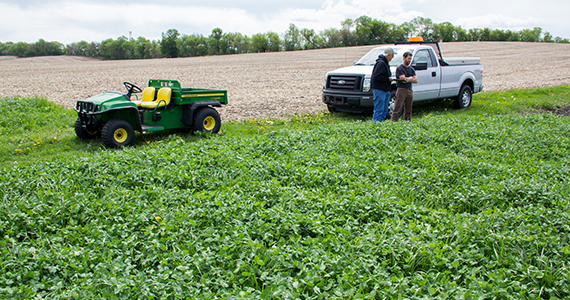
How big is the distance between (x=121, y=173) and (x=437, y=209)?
463 cm

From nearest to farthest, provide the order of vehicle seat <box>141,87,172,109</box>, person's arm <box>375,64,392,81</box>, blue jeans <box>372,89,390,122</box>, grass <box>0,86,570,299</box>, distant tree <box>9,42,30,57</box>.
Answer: grass <box>0,86,570,299</box>, vehicle seat <box>141,87,172,109</box>, person's arm <box>375,64,392,81</box>, blue jeans <box>372,89,390,122</box>, distant tree <box>9,42,30,57</box>

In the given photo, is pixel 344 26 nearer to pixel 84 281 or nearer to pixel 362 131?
pixel 362 131

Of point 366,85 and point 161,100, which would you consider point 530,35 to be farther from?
point 161,100

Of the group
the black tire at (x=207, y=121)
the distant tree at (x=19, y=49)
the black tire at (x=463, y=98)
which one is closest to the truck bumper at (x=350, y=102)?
the black tire at (x=207, y=121)

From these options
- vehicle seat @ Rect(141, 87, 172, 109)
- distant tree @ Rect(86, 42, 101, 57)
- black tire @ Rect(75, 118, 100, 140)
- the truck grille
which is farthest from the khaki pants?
distant tree @ Rect(86, 42, 101, 57)

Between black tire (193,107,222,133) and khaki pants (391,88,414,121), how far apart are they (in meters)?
4.86

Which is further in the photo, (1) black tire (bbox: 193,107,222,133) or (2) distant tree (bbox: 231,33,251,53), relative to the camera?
(2) distant tree (bbox: 231,33,251,53)

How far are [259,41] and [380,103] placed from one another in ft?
265

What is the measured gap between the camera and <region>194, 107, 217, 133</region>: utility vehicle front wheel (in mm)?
8961

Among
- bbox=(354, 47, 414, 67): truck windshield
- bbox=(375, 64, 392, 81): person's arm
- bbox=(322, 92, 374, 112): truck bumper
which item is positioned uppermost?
bbox=(354, 47, 414, 67): truck windshield

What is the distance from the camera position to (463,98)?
43.6ft

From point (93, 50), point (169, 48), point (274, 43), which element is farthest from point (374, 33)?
point (93, 50)

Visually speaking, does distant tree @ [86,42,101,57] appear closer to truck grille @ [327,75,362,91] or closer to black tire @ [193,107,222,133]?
truck grille @ [327,75,362,91]

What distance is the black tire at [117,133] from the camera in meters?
7.70
